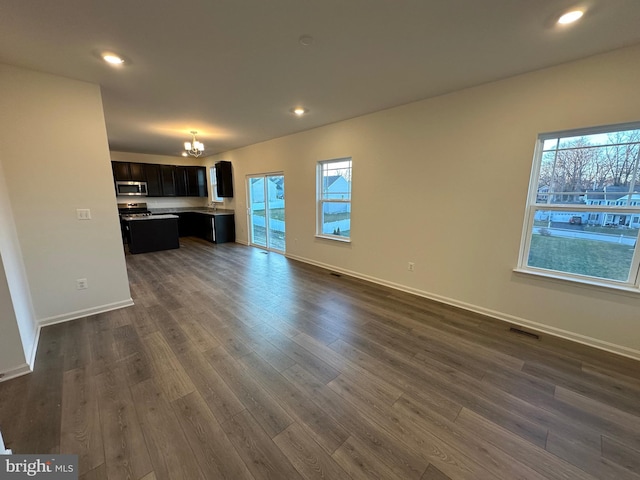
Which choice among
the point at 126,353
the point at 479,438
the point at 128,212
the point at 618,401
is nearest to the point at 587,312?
the point at 618,401

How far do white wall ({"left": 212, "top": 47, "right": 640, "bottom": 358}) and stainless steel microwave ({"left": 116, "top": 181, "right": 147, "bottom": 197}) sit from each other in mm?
5873

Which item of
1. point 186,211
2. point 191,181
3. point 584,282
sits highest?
point 191,181

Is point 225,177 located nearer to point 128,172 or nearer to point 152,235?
point 152,235

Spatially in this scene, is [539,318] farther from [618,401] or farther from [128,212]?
[128,212]

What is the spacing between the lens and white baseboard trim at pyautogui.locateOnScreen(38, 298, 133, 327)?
106 inches

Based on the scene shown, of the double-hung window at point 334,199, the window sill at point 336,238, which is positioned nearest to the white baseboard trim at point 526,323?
the window sill at point 336,238

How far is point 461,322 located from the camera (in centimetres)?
277

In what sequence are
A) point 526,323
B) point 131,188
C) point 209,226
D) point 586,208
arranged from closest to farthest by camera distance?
point 586,208
point 526,323
point 131,188
point 209,226

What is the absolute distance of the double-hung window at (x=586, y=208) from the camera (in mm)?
2172

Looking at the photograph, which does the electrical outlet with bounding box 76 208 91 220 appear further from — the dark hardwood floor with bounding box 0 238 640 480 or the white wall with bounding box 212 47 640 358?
the white wall with bounding box 212 47 640 358

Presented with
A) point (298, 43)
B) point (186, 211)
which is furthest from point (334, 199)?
point (186, 211)

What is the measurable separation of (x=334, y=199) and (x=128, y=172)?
6224mm

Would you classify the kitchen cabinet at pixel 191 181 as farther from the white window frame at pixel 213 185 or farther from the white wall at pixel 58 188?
the white wall at pixel 58 188

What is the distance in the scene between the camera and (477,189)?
2.85m
